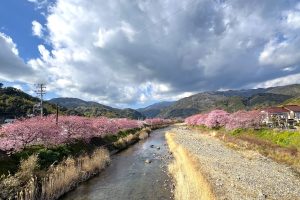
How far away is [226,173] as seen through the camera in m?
30.1

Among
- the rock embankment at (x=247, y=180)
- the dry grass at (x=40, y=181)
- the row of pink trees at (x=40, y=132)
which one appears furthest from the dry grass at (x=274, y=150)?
the row of pink trees at (x=40, y=132)

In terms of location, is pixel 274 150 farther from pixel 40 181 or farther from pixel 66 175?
pixel 40 181

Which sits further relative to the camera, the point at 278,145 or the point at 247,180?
the point at 278,145

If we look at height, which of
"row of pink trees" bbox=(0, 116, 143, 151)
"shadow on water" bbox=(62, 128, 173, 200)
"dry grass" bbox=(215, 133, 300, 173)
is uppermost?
"row of pink trees" bbox=(0, 116, 143, 151)

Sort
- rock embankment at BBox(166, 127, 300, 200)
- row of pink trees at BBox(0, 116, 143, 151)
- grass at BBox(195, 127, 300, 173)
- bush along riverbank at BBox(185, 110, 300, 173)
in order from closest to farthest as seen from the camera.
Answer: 1. rock embankment at BBox(166, 127, 300, 200)
2. row of pink trees at BBox(0, 116, 143, 151)
3. grass at BBox(195, 127, 300, 173)
4. bush along riverbank at BBox(185, 110, 300, 173)

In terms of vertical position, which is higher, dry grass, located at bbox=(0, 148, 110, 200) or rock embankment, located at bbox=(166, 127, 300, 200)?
dry grass, located at bbox=(0, 148, 110, 200)

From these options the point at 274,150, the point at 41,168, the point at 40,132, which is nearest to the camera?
the point at 41,168

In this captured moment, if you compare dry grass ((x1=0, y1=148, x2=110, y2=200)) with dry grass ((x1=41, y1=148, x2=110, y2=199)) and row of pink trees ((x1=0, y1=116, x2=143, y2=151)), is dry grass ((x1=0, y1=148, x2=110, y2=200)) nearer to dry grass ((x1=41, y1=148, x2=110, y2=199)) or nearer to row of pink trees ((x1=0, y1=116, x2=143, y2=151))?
dry grass ((x1=41, y1=148, x2=110, y2=199))

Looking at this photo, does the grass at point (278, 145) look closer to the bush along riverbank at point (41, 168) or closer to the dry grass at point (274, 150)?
the dry grass at point (274, 150)

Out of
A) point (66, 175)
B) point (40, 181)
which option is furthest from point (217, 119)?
point (40, 181)

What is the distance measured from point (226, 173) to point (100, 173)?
1422 centimetres

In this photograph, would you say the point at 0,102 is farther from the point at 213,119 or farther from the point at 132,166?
the point at 132,166

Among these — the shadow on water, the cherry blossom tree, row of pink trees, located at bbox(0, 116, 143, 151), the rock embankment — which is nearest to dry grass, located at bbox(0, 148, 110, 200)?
the shadow on water

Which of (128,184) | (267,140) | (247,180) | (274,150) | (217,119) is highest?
(217,119)
